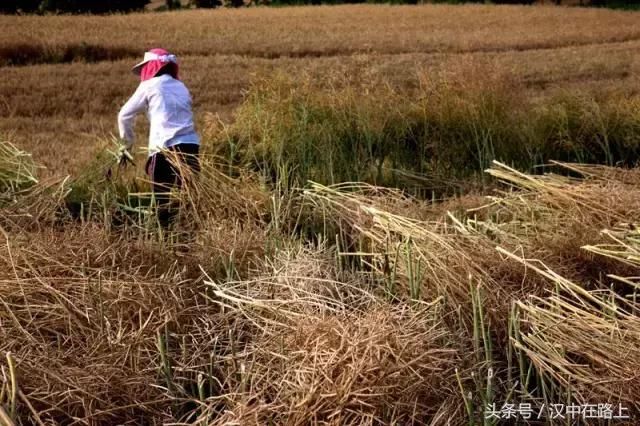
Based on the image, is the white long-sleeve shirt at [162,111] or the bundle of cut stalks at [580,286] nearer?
the bundle of cut stalks at [580,286]

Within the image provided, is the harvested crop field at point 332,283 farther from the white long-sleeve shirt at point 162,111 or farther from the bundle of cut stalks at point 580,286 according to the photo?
the white long-sleeve shirt at point 162,111

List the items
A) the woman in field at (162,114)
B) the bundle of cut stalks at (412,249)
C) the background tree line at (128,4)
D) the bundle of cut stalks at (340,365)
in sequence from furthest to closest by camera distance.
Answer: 1. the background tree line at (128,4)
2. the woman in field at (162,114)
3. the bundle of cut stalks at (412,249)
4. the bundle of cut stalks at (340,365)

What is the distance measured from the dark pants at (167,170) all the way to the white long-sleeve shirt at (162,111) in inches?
3.1

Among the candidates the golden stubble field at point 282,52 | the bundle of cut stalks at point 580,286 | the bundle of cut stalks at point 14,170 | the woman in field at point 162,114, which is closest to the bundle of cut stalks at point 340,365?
the bundle of cut stalks at point 580,286

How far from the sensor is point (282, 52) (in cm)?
1816

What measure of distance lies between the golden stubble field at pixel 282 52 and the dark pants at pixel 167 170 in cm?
166

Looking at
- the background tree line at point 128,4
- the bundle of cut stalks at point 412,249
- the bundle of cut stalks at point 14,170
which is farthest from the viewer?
the background tree line at point 128,4

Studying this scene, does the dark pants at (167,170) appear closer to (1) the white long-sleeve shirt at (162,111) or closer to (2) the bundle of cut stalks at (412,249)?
(1) the white long-sleeve shirt at (162,111)

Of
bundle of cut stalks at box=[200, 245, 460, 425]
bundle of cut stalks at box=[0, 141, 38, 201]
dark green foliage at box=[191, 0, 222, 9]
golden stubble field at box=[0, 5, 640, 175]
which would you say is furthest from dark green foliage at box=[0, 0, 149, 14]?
bundle of cut stalks at box=[200, 245, 460, 425]

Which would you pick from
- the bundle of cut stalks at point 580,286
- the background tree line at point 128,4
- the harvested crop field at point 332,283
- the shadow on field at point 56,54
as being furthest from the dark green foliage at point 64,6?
the bundle of cut stalks at point 580,286

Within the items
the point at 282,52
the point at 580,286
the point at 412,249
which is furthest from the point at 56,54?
the point at 580,286

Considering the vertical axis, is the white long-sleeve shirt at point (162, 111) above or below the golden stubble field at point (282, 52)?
above

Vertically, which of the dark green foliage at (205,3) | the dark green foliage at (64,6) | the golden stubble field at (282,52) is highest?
the dark green foliage at (64,6)

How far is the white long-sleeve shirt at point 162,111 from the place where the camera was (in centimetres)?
496
